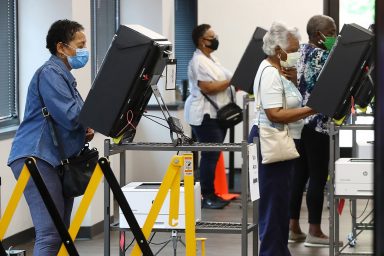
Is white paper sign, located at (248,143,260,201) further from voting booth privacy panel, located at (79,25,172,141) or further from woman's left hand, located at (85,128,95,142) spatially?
woman's left hand, located at (85,128,95,142)

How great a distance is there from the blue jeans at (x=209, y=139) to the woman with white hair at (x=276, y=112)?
121 inches

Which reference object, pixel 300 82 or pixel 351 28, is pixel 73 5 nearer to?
pixel 300 82

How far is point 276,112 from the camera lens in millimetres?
4895

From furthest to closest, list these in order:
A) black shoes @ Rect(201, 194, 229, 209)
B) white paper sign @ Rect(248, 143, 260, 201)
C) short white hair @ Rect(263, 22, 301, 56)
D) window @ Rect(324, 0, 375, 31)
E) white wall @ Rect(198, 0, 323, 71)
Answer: white wall @ Rect(198, 0, 323, 71), window @ Rect(324, 0, 375, 31), black shoes @ Rect(201, 194, 229, 209), short white hair @ Rect(263, 22, 301, 56), white paper sign @ Rect(248, 143, 260, 201)

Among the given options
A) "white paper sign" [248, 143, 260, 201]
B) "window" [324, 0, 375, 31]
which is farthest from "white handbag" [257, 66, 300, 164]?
"window" [324, 0, 375, 31]

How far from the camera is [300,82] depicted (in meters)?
6.33

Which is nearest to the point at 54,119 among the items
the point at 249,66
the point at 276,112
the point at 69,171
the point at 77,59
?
the point at 69,171

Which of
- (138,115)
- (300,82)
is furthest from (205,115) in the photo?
(138,115)

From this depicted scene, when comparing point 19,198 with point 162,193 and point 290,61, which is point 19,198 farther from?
point 290,61

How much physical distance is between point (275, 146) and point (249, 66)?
3.23 m

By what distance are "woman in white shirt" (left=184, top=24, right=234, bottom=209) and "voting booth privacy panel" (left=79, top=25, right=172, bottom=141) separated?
4173 mm

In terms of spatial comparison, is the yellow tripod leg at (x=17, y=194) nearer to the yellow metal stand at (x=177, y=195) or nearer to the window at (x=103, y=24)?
the yellow metal stand at (x=177, y=195)

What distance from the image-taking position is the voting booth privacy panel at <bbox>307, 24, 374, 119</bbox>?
4945mm

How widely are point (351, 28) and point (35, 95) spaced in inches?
78.0
